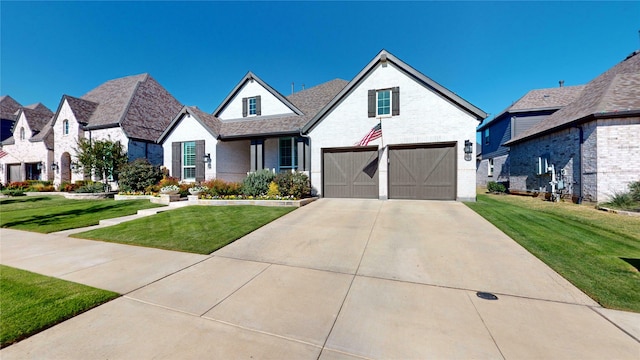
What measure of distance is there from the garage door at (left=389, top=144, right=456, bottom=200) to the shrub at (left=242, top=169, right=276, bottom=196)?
615 centimetres

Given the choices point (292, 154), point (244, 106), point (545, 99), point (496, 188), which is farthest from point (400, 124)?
point (545, 99)

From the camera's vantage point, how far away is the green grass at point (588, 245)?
3.51 m

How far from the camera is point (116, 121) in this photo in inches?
729

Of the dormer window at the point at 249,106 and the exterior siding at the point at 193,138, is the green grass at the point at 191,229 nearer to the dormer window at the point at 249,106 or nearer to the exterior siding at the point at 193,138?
the exterior siding at the point at 193,138

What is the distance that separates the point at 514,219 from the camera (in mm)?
7539

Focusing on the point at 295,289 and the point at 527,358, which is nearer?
the point at 527,358

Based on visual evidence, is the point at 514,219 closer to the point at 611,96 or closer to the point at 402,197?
the point at 402,197

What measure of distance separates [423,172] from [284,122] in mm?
8557

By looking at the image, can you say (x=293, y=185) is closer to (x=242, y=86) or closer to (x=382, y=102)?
(x=382, y=102)

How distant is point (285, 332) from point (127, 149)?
21.3 m

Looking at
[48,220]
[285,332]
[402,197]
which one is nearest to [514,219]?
[402,197]

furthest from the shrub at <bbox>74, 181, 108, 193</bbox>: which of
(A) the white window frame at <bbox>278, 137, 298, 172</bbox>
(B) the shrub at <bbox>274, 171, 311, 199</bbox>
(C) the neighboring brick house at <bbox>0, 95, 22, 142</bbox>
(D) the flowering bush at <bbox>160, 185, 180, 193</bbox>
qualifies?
(C) the neighboring brick house at <bbox>0, 95, 22, 142</bbox>

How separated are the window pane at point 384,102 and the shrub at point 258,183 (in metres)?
6.40

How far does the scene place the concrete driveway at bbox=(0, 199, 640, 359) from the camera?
7.90 feet
